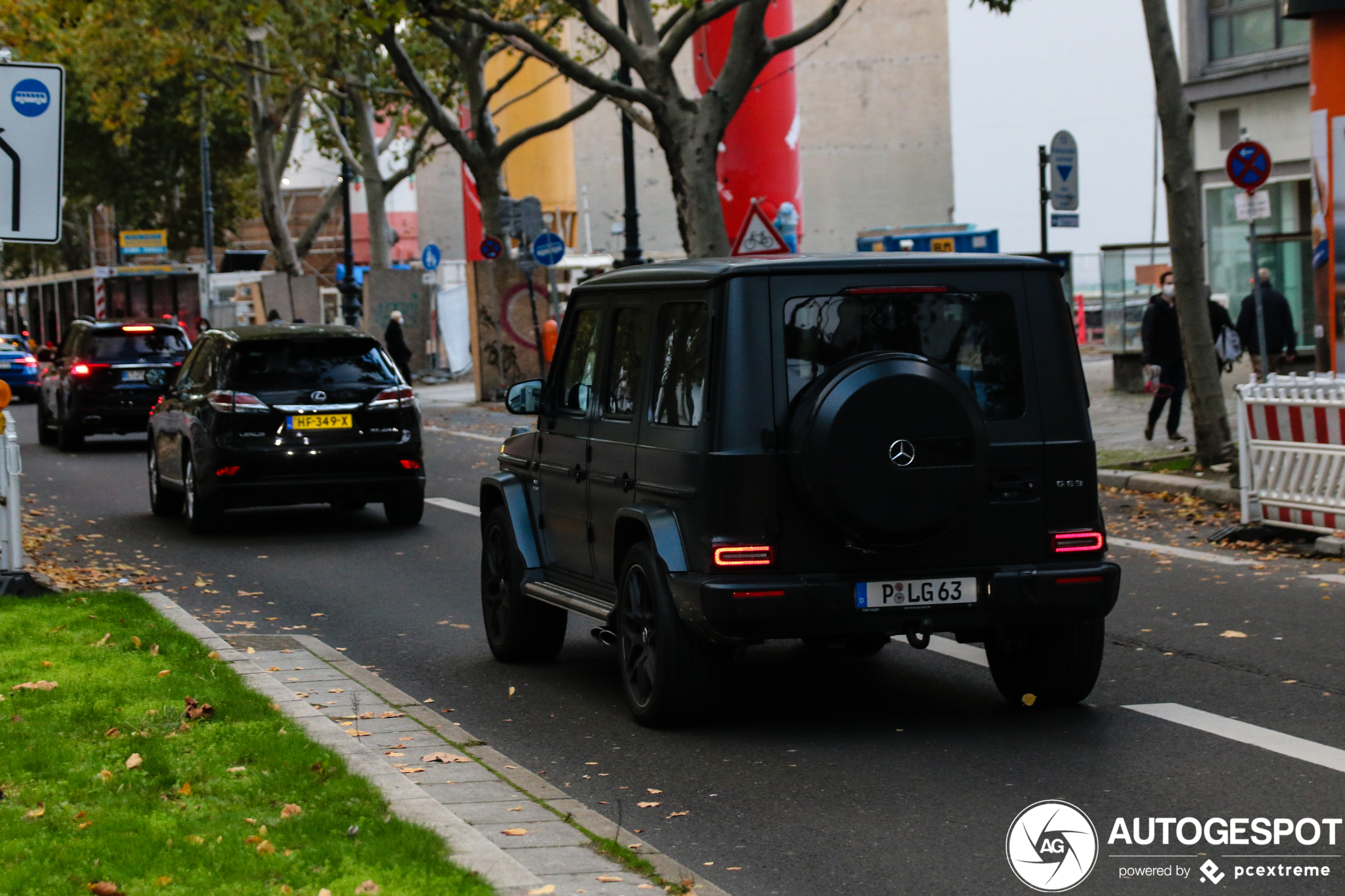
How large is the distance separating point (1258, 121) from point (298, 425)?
17.5 metres

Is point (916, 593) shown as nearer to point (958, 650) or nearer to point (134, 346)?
point (958, 650)

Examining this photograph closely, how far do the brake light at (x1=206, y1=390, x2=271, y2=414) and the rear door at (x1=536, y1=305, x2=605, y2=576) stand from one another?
6.54 m

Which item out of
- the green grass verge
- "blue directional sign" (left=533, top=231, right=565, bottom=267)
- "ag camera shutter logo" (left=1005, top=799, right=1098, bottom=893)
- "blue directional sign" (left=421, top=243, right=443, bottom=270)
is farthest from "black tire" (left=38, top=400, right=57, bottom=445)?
"ag camera shutter logo" (left=1005, top=799, right=1098, bottom=893)

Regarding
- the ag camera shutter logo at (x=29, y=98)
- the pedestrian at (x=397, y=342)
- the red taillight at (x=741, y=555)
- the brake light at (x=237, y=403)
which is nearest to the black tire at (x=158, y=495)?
the brake light at (x=237, y=403)

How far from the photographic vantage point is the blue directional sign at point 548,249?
108 ft

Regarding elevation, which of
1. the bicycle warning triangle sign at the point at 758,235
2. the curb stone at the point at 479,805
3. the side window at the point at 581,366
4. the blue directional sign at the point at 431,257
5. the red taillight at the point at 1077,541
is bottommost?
the curb stone at the point at 479,805

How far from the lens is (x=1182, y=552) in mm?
12734

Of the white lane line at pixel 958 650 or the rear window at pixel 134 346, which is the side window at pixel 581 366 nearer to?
the white lane line at pixel 958 650

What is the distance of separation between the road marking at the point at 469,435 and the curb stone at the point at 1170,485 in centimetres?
1038

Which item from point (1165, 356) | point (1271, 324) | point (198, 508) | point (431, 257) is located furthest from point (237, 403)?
point (431, 257)

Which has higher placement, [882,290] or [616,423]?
[882,290]

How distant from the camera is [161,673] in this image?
804 centimetres

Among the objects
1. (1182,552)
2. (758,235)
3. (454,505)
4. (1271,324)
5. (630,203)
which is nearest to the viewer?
(1182,552)

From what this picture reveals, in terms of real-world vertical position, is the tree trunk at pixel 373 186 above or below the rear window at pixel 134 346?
above
